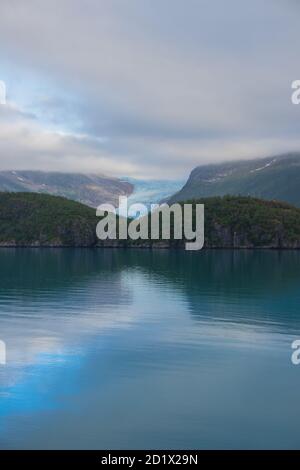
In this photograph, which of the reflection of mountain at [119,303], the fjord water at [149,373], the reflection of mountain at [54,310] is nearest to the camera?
the fjord water at [149,373]

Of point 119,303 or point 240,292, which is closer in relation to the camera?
point 119,303

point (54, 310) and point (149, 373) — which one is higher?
point (54, 310)

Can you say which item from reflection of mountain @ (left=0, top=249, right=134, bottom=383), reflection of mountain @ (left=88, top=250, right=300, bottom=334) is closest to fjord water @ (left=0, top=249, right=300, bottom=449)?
reflection of mountain @ (left=0, top=249, right=134, bottom=383)

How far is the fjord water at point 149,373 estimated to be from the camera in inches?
1399

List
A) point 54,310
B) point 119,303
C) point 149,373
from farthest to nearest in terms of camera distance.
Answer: point 119,303
point 54,310
point 149,373

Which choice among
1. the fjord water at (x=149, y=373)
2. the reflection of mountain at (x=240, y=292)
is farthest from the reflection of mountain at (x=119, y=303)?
the fjord water at (x=149, y=373)

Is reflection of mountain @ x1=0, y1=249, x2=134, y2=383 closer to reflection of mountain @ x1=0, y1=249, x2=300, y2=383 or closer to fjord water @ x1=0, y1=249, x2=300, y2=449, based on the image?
reflection of mountain @ x1=0, y1=249, x2=300, y2=383

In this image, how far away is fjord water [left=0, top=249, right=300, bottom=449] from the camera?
35.5 m

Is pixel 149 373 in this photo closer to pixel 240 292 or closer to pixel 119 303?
pixel 119 303

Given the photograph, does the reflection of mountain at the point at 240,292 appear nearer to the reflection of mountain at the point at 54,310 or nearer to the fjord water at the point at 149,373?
the fjord water at the point at 149,373

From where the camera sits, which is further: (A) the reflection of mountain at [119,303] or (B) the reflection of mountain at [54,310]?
(A) the reflection of mountain at [119,303]

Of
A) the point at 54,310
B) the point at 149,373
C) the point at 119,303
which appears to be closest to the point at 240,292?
the point at 119,303

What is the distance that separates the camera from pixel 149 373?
4775 cm

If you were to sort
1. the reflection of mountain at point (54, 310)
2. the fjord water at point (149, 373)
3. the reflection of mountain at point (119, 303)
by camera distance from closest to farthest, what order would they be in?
the fjord water at point (149, 373)
the reflection of mountain at point (54, 310)
the reflection of mountain at point (119, 303)
